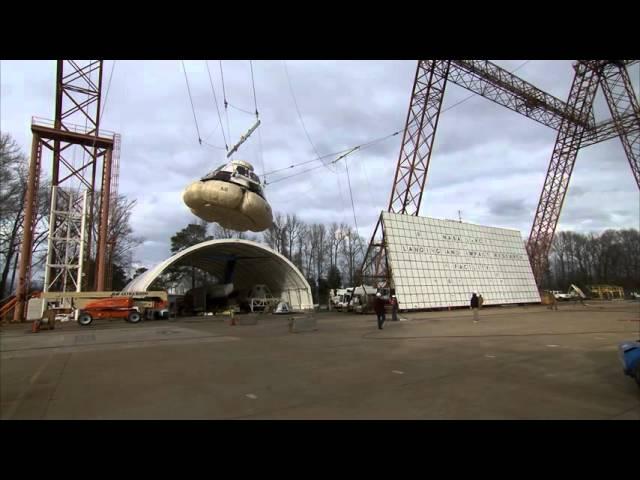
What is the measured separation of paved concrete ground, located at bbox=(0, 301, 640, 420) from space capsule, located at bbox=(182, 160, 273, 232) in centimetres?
875

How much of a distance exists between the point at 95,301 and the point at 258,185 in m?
15.5

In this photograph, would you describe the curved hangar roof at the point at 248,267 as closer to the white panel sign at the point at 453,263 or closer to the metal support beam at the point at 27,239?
the metal support beam at the point at 27,239

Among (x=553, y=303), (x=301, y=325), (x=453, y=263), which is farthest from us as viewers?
(x=453, y=263)

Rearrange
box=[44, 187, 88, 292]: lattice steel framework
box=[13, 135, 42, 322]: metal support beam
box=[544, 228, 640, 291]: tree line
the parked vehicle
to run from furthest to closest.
A: box=[544, 228, 640, 291]: tree line
box=[44, 187, 88, 292]: lattice steel framework
box=[13, 135, 42, 322]: metal support beam
the parked vehicle

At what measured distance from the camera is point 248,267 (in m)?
45.5

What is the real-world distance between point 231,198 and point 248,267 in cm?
2732

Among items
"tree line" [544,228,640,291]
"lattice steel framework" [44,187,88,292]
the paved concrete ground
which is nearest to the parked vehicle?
"lattice steel framework" [44,187,88,292]

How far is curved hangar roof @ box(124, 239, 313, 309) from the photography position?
35344mm

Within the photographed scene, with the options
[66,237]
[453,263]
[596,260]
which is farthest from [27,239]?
[596,260]

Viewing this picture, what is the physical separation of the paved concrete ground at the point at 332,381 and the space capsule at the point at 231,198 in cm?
875

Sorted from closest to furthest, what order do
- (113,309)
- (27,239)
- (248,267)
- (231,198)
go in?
(231,198) < (113,309) < (27,239) < (248,267)

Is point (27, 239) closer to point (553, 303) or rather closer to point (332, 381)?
point (332, 381)

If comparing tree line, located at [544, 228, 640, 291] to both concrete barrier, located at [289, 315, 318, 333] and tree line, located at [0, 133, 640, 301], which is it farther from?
concrete barrier, located at [289, 315, 318, 333]
